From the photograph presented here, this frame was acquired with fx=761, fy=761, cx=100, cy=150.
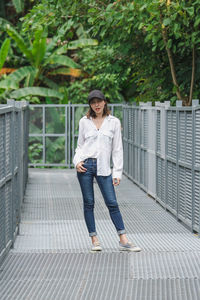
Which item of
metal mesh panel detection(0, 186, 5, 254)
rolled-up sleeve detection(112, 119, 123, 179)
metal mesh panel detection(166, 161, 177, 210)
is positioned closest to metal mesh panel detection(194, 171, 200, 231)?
rolled-up sleeve detection(112, 119, 123, 179)

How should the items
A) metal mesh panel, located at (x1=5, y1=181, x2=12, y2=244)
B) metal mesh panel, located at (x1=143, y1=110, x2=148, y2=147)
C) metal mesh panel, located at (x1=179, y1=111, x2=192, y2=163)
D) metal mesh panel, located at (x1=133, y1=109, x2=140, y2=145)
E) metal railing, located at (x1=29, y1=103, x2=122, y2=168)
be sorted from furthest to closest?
metal railing, located at (x1=29, y1=103, x2=122, y2=168), metal mesh panel, located at (x1=133, y1=109, x2=140, y2=145), metal mesh panel, located at (x1=143, y1=110, x2=148, y2=147), metal mesh panel, located at (x1=179, y1=111, x2=192, y2=163), metal mesh panel, located at (x1=5, y1=181, x2=12, y2=244)

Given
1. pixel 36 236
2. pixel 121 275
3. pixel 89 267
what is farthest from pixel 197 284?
pixel 36 236

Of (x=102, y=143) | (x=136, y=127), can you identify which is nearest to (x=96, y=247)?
(x=102, y=143)

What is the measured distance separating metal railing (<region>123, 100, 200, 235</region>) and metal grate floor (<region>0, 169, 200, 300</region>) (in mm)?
348

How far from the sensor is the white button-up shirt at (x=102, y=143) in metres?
8.66

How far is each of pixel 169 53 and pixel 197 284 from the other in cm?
907

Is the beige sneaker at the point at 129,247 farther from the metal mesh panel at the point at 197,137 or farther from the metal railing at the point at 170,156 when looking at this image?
the metal mesh panel at the point at 197,137

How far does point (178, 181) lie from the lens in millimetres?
11492

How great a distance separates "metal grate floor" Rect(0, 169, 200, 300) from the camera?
664 cm

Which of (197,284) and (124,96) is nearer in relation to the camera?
(197,284)

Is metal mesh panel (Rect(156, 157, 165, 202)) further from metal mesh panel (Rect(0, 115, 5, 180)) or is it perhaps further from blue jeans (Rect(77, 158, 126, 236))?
metal mesh panel (Rect(0, 115, 5, 180))

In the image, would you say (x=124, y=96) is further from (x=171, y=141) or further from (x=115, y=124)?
(x=115, y=124)

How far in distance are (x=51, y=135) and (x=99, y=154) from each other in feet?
51.6

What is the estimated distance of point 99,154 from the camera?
865 cm
